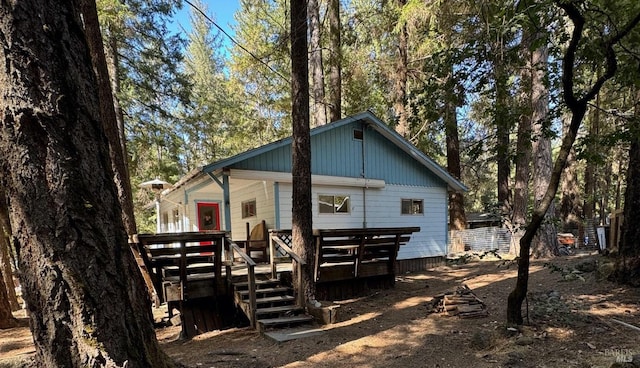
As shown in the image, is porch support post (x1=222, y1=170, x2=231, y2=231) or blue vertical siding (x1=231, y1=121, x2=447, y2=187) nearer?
porch support post (x1=222, y1=170, x2=231, y2=231)

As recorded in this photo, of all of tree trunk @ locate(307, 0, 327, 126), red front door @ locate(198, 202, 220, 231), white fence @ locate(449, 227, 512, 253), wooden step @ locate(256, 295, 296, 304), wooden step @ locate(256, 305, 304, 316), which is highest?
tree trunk @ locate(307, 0, 327, 126)

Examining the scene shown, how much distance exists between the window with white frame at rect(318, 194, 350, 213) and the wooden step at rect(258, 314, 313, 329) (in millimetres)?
4589

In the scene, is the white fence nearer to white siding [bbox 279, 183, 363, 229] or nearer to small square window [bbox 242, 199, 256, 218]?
white siding [bbox 279, 183, 363, 229]

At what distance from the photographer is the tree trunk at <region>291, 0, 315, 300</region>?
6161mm

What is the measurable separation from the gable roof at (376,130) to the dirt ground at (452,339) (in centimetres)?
355

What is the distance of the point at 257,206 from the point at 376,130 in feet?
14.3

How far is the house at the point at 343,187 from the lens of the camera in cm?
927

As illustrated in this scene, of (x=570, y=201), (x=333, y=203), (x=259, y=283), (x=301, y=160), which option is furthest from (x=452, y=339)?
(x=570, y=201)

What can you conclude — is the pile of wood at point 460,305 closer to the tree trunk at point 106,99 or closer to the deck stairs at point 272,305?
the deck stairs at point 272,305

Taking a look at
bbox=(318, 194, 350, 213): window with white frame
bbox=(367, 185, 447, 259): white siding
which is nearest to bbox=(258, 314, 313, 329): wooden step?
bbox=(318, 194, 350, 213): window with white frame

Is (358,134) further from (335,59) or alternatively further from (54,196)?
(54,196)

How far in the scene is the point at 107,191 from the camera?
229 centimetres

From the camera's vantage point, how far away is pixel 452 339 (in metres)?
4.59

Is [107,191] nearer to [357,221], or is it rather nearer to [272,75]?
[357,221]
